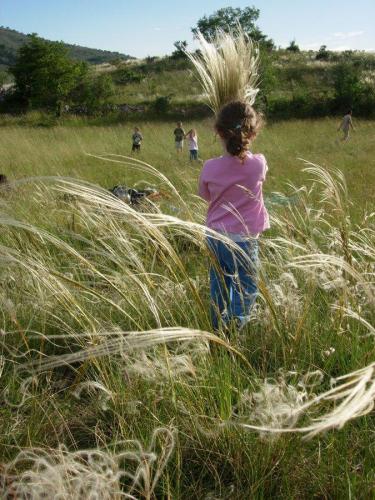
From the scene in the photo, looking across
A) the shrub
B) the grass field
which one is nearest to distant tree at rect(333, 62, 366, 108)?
→ the shrub

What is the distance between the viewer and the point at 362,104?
80.9 feet

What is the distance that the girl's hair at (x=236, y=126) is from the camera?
2.45 meters

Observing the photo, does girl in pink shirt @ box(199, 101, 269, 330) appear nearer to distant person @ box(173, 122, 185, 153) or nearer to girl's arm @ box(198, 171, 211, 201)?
girl's arm @ box(198, 171, 211, 201)

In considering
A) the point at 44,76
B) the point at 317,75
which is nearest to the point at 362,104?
the point at 317,75

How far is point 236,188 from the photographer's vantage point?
2.53m

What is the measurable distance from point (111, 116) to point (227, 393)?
87.2 ft

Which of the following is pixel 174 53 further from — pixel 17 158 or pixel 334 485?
pixel 334 485

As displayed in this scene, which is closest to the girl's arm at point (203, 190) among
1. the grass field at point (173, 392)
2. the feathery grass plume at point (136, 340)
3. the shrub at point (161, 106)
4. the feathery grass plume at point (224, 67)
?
the feathery grass plume at point (224, 67)

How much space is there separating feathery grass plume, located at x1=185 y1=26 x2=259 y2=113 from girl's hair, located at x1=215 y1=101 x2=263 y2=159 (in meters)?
0.17

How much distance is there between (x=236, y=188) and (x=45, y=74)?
31.0 meters

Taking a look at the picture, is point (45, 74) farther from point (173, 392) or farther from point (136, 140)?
point (173, 392)

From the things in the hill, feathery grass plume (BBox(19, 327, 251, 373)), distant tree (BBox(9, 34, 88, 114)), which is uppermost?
the hill

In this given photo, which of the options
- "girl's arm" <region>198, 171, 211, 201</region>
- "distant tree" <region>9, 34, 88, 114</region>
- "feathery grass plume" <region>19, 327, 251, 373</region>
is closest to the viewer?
"feathery grass plume" <region>19, 327, 251, 373</region>

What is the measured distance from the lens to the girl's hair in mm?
2453
